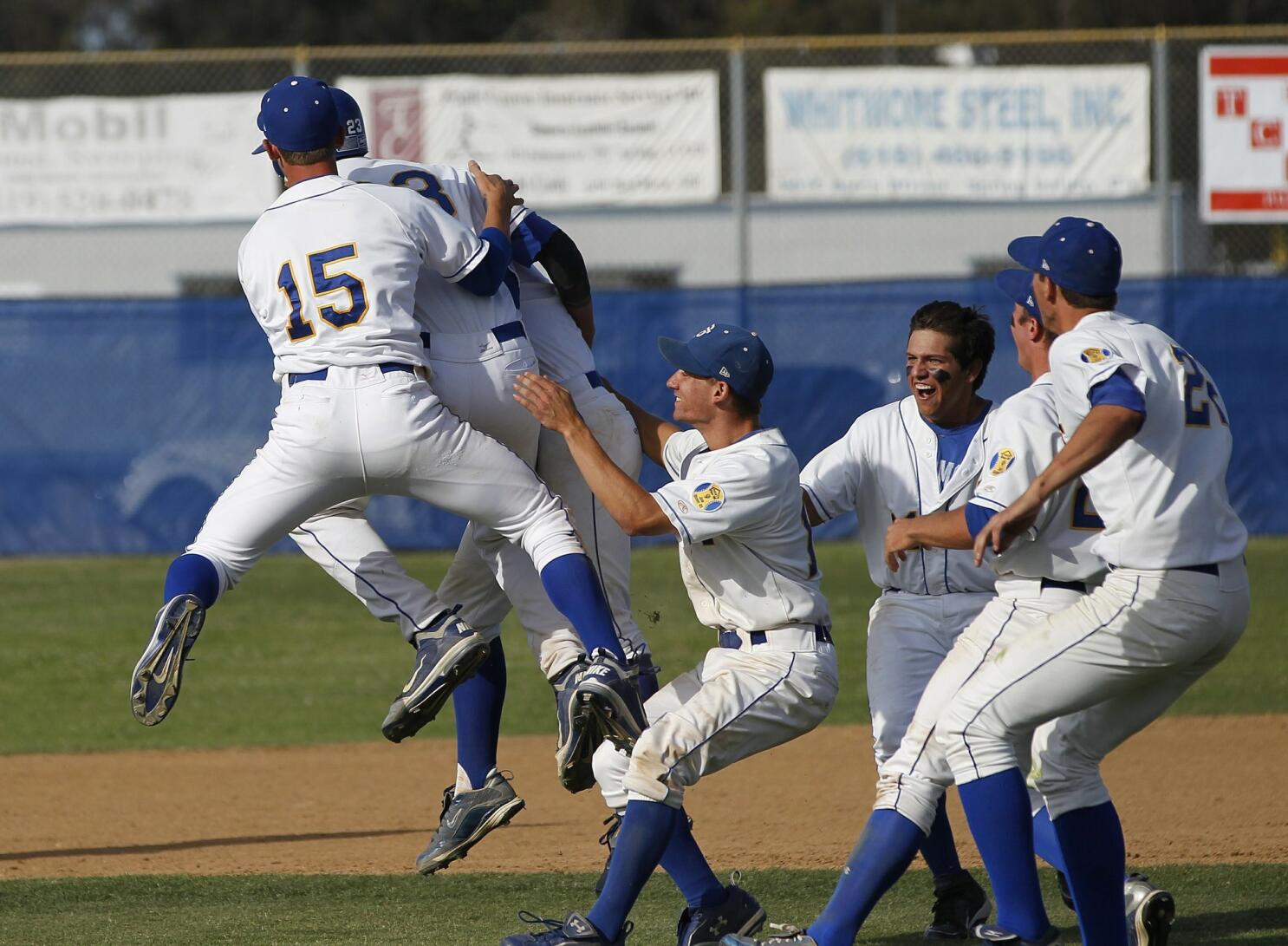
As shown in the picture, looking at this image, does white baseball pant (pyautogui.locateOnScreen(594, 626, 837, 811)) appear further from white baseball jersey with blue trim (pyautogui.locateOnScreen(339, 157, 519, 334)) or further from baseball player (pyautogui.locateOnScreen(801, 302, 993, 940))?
white baseball jersey with blue trim (pyautogui.locateOnScreen(339, 157, 519, 334))

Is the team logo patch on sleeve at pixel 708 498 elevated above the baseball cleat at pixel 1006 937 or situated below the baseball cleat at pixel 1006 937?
above

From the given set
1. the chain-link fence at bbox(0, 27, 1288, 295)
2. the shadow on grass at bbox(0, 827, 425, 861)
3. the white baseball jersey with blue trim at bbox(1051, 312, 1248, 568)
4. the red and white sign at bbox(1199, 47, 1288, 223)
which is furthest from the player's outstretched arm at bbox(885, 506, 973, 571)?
the red and white sign at bbox(1199, 47, 1288, 223)

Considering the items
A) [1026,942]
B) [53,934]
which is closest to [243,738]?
[53,934]

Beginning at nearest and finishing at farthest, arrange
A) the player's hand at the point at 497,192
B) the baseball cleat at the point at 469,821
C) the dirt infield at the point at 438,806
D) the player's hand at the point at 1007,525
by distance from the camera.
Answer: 1. the player's hand at the point at 1007,525
2. the player's hand at the point at 497,192
3. the baseball cleat at the point at 469,821
4. the dirt infield at the point at 438,806

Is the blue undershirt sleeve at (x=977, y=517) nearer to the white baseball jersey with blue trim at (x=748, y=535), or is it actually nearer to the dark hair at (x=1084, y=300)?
the white baseball jersey with blue trim at (x=748, y=535)

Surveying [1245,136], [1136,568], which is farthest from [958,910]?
[1245,136]

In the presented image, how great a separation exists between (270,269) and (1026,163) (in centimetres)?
1214

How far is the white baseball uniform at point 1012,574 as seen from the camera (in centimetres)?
415

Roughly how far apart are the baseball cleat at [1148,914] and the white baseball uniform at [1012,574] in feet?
1.67

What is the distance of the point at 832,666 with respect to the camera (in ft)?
14.2

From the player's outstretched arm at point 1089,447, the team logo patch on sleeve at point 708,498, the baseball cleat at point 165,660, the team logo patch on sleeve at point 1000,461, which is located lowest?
the baseball cleat at point 165,660

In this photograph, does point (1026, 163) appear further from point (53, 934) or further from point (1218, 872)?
point (53, 934)

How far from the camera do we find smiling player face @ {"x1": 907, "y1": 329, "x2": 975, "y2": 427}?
4750mm

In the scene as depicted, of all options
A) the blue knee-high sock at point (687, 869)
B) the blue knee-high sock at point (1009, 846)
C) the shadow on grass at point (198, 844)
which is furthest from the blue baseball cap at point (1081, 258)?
the shadow on grass at point (198, 844)
